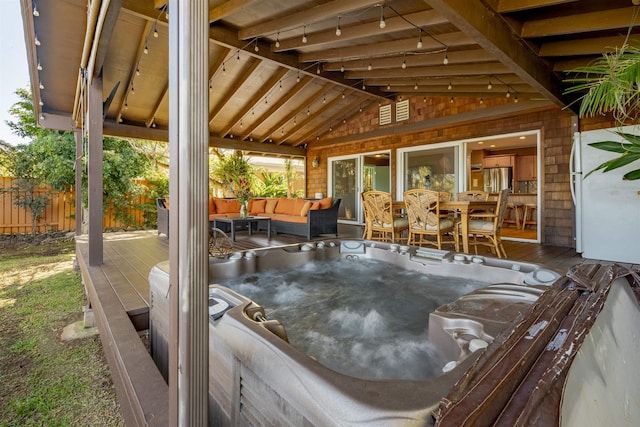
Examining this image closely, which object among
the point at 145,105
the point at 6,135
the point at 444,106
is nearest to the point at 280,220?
the point at 145,105

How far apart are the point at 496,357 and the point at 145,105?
23.7ft

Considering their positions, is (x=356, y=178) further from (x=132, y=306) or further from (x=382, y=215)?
(x=132, y=306)

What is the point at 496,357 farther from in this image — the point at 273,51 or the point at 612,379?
the point at 273,51

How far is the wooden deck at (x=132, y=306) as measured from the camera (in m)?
1.24

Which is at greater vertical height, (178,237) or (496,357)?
(178,237)

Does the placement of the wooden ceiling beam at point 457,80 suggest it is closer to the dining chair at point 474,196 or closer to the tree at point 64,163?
the dining chair at point 474,196

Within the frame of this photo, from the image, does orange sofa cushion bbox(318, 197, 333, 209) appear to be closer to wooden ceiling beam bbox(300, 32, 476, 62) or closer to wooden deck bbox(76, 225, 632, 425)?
wooden deck bbox(76, 225, 632, 425)

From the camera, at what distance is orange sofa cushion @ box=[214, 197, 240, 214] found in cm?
692

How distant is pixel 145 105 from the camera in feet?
20.6

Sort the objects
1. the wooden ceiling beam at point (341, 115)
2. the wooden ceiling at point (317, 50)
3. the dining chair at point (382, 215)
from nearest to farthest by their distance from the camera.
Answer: the wooden ceiling at point (317, 50)
the dining chair at point (382, 215)
the wooden ceiling beam at point (341, 115)

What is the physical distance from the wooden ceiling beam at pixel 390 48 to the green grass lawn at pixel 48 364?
4534 mm

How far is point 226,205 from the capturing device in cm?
706

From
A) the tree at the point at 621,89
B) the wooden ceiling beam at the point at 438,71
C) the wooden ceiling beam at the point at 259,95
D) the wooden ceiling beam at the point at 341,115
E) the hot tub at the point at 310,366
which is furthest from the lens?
the wooden ceiling beam at the point at 341,115

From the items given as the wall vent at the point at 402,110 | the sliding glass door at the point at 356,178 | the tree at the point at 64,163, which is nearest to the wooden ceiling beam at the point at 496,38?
the wall vent at the point at 402,110
